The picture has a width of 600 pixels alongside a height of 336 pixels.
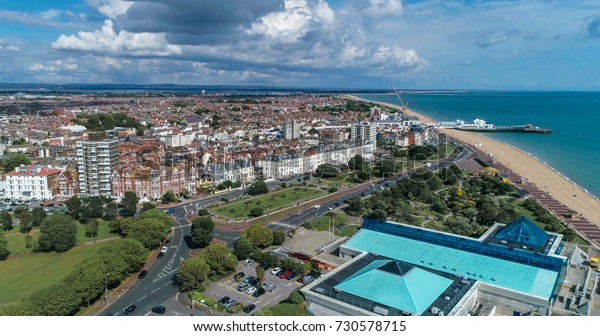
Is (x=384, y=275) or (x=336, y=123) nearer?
(x=384, y=275)

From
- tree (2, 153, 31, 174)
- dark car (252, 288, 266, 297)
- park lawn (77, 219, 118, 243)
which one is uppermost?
tree (2, 153, 31, 174)

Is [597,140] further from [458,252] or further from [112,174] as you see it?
[112,174]

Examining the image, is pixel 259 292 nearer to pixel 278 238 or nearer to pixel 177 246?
pixel 278 238

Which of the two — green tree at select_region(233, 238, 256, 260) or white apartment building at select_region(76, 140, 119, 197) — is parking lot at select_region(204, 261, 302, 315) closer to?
green tree at select_region(233, 238, 256, 260)

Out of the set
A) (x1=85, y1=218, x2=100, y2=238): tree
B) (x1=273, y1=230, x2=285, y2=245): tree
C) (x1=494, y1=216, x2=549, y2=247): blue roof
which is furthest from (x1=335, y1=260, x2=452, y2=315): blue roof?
(x1=85, y1=218, x2=100, y2=238): tree

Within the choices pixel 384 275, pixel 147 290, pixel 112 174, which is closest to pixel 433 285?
pixel 384 275
